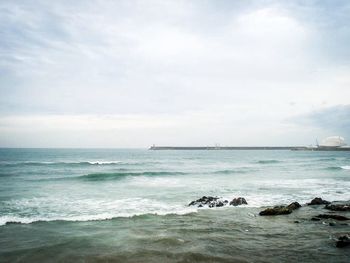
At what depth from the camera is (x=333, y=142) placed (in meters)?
165

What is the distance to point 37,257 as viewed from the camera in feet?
32.6

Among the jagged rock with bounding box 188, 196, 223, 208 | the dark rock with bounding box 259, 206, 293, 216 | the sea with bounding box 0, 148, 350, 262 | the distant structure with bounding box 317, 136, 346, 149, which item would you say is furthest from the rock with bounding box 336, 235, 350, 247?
the distant structure with bounding box 317, 136, 346, 149

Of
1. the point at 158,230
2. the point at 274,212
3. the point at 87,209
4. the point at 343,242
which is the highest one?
the point at 343,242

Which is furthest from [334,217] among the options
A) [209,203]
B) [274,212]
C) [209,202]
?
[209,202]

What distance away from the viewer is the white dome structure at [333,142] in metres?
163

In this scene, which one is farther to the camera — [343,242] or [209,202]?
[209,202]

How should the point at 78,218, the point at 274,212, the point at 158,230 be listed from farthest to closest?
the point at 274,212 → the point at 78,218 → the point at 158,230

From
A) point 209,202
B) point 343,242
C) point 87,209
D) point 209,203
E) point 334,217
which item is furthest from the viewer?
point 209,202

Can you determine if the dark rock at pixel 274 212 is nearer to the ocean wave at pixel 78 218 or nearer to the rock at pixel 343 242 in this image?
the ocean wave at pixel 78 218

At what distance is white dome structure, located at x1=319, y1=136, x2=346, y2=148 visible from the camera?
162875mm

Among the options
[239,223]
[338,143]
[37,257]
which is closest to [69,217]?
[37,257]

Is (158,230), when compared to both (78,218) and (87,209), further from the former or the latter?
(87,209)

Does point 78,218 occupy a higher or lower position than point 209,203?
lower

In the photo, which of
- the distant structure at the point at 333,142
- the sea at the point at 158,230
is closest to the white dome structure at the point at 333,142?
the distant structure at the point at 333,142
